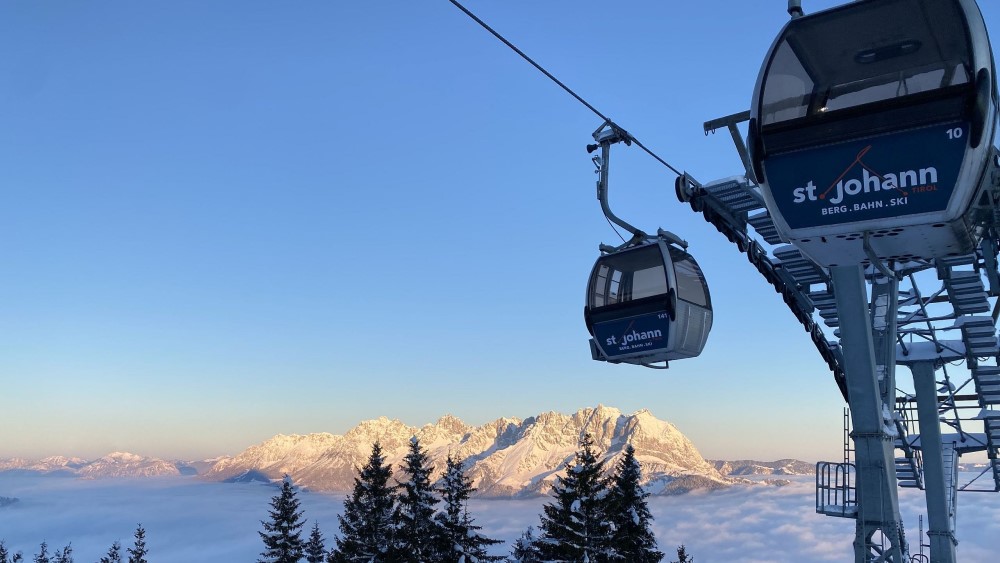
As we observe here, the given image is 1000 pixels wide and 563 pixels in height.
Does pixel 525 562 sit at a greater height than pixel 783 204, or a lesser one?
lesser

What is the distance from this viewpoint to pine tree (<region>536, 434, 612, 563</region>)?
94.5ft

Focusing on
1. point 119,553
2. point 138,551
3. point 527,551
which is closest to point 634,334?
point 527,551

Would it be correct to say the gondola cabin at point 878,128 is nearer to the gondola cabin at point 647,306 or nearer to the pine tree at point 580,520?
the gondola cabin at point 647,306

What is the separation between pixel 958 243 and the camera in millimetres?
5414

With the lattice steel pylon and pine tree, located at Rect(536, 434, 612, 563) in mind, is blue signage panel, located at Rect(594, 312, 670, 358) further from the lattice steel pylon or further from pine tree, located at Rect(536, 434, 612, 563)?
pine tree, located at Rect(536, 434, 612, 563)

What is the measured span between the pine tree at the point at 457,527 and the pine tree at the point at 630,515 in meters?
5.40

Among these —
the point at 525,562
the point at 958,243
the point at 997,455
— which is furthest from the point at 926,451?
the point at 958,243

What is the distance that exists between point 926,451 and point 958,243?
24.2m

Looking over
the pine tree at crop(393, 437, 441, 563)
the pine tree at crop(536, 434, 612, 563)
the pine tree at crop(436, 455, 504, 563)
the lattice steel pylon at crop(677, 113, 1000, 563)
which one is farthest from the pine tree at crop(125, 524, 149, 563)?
the lattice steel pylon at crop(677, 113, 1000, 563)

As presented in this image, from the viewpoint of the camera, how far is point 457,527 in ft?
101

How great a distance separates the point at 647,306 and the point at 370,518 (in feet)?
82.1

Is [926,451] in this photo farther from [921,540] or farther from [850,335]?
[850,335]

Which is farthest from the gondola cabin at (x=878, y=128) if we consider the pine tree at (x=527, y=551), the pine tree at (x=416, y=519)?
the pine tree at (x=416, y=519)

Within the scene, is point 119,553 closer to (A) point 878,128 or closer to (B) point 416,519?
(B) point 416,519
